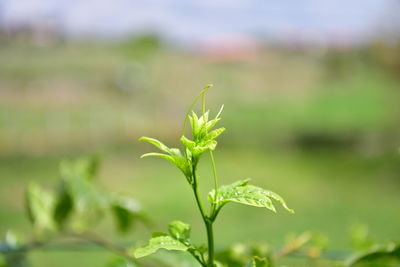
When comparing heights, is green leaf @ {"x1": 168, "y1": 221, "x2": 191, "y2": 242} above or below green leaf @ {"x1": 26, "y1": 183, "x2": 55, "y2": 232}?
above

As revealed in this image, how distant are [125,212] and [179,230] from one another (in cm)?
16

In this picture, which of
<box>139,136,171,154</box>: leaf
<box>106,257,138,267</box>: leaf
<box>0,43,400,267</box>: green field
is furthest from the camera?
<box>0,43,400,267</box>: green field

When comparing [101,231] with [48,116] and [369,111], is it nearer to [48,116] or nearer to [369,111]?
[48,116]

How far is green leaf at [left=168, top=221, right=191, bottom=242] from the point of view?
0.18 m

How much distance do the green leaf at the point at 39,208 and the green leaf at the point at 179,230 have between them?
199mm

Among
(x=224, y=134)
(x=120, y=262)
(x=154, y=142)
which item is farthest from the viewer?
(x=224, y=134)

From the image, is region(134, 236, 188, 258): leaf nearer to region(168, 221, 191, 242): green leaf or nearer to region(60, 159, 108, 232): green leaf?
region(168, 221, 191, 242): green leaf

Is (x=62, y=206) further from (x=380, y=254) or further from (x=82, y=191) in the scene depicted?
(x=380, y=254)

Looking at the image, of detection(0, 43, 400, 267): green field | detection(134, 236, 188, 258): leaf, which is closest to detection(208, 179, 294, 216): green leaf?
detection(134, 236, 188, 258): leaf

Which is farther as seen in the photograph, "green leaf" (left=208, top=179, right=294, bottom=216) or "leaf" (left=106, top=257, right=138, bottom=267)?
"leaf" (left=106, top=257, right=138, bottom=267)

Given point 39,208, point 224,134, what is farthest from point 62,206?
point 224,134

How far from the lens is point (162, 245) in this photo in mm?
161

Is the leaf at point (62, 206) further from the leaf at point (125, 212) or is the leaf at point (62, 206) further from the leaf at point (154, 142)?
the leaf at point (154, 142)

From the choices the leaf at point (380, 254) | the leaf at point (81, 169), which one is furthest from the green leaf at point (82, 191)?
the leaf at point (380, 254)
